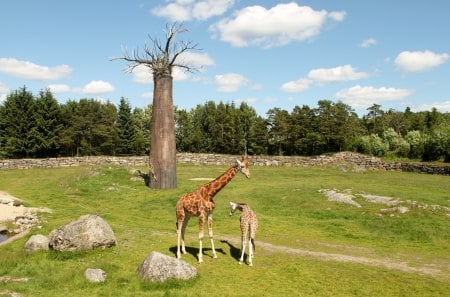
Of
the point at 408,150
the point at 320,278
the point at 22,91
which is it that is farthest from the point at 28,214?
the point at 408,150

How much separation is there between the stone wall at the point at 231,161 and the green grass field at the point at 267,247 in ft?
53.6

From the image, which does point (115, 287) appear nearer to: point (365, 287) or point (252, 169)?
point (365, 287)

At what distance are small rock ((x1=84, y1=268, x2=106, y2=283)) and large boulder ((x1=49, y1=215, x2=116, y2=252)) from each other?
7.52ft

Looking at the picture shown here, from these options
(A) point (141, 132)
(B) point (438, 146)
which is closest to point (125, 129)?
(A) point (141, 132)

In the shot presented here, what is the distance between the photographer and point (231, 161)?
1941 inches

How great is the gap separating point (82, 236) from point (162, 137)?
1529 centimetres

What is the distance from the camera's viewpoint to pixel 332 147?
238ft

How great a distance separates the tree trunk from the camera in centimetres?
2956

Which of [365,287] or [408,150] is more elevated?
[408,150]

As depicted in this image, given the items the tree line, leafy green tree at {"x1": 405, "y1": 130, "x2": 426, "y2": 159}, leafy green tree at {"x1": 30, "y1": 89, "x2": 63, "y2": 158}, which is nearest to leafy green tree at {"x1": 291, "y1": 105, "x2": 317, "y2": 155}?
the tree line

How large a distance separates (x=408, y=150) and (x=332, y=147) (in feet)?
46.5

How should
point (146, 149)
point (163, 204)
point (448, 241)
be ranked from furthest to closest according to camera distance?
1. point (146, 149)
2. point (163, 204)
3. point (448, 241)

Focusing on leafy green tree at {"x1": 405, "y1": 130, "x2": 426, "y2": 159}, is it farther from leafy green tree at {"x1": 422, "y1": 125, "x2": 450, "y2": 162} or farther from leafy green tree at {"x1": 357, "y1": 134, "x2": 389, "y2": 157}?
leafy green tree at {"x1": 357, "y1": 134, "x2": 389, "y2": 157}

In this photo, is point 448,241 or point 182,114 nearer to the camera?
point 448,241
